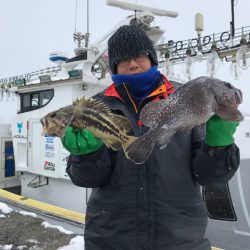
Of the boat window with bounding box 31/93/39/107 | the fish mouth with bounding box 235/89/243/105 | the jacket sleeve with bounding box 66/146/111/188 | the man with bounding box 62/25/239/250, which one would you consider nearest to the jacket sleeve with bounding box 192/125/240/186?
the man with bounding box 62/25/239/250

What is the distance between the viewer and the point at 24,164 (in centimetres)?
867

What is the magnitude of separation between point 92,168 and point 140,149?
0.34 m

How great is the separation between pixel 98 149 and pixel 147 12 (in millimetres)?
5485

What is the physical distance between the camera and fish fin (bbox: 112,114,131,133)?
189 cm

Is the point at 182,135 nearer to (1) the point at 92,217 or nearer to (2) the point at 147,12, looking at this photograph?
(1) the point at 92,217

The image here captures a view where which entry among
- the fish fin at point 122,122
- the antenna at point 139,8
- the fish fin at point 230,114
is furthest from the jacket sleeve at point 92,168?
the antenna at point 139,8

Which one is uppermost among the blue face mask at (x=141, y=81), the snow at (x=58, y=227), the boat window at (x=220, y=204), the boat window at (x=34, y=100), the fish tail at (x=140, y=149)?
the boat window at (x=34, y=100)

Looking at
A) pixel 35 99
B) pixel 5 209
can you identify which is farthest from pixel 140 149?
pixel 35 99

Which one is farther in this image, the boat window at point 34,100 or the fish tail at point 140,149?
the boat window at point 34,100

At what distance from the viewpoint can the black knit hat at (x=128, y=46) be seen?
6.86 feet

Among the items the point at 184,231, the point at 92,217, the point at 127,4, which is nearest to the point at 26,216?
the point at 92,217

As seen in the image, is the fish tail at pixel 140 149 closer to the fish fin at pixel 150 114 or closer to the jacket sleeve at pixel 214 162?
the fish fin at pixel 150 114

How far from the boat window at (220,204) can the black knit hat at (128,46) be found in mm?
2970

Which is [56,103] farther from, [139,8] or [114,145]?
[114,145]
